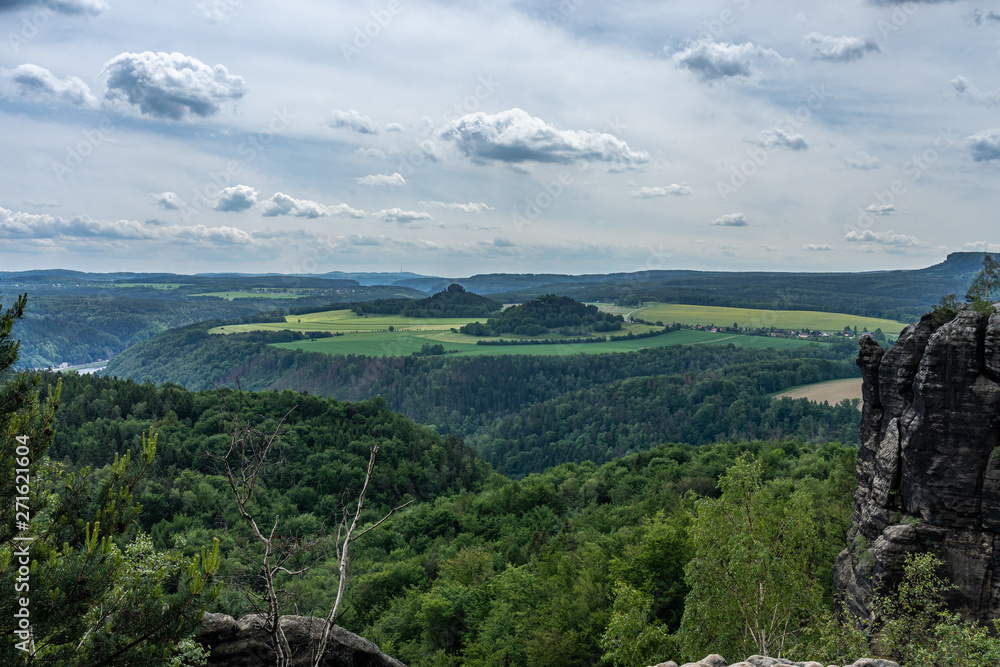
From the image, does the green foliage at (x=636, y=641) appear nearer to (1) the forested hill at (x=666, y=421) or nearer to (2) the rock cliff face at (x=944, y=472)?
(2) the rock cliff face at (x=944, y=472)

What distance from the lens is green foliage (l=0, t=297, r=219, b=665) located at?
8.66m

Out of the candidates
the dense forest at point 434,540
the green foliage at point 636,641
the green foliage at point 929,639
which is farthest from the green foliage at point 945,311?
the green foliage at point 636,641

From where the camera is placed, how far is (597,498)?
252 ft

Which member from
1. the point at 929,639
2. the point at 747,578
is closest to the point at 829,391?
the point at 747,578

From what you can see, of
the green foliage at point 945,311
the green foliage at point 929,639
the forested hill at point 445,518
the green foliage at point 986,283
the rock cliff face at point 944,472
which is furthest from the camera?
the forested hill at point 445,518

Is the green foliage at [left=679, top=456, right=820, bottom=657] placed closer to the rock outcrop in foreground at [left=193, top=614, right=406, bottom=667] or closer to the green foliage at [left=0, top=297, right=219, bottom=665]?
the rock outcrop in foreground at [left=193, top=614, right=406, bottom=667]

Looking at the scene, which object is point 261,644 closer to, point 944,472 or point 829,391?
point 944,472

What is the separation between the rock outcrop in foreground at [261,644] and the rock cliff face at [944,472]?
21.9 meters

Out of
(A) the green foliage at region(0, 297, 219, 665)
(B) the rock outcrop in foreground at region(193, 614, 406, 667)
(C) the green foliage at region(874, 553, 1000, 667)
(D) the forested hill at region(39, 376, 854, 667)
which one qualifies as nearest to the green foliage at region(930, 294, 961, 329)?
(C) the green foliage at region(874, 553, 1000, 667)

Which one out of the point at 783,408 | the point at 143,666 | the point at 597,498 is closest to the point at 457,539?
the point at 597,498

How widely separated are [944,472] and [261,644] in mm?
27226

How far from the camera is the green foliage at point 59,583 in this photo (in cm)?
866

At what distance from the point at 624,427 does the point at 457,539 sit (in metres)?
125

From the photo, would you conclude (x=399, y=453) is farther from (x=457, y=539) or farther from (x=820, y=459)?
(x=820, y=459)
